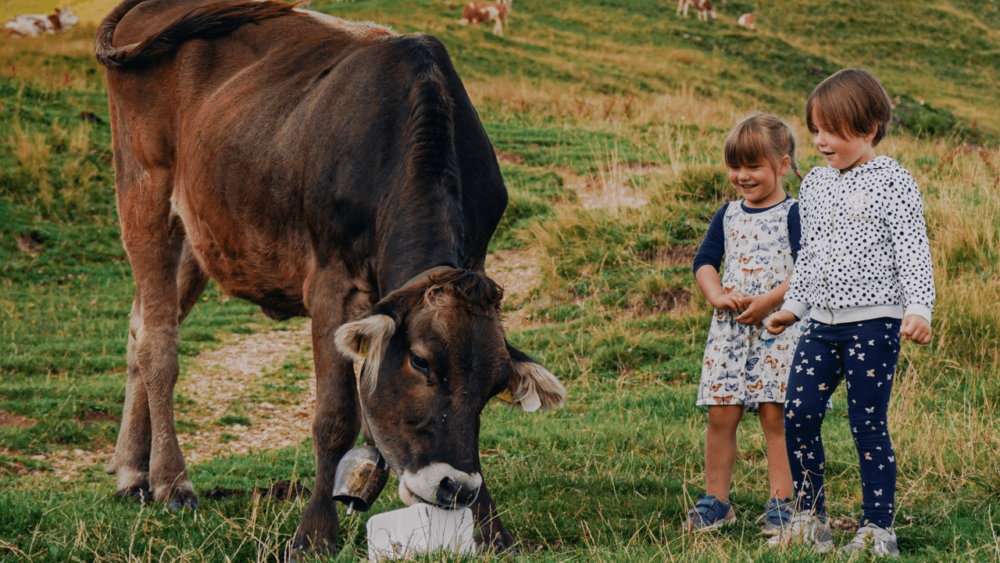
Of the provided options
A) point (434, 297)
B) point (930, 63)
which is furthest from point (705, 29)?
point (434, 297)

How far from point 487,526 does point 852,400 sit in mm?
1639

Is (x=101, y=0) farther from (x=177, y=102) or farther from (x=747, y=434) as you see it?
(x=747, y=434)

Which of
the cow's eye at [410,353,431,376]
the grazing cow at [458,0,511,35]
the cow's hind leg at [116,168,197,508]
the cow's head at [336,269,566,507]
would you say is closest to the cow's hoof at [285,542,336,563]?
the cow's head at [336,269,566,507]

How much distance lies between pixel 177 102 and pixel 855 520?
475 centimetres

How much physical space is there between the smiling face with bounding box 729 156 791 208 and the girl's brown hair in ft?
1.68

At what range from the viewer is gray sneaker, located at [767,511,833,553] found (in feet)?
11.9

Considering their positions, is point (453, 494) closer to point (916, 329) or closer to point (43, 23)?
point (916, 329)

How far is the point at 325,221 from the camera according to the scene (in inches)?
168

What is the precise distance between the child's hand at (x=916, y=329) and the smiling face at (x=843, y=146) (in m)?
0.82

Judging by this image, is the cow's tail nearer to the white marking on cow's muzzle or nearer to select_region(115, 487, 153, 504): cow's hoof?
select_region(115, 487, 153, 504): cow's hoof

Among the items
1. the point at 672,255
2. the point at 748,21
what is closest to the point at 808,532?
the point at 672,255

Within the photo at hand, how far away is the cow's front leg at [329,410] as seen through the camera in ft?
13.1

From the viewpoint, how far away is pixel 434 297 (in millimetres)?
3422

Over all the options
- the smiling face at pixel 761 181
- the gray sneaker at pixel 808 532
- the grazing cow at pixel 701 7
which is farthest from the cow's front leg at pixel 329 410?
the grazing cow at pixel 701 7
